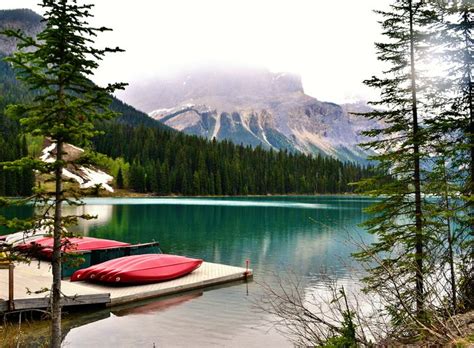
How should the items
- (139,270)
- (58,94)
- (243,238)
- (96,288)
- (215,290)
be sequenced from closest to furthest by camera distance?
(58,94) < (96,288) < (139,270) < (215,290) < (243,238)

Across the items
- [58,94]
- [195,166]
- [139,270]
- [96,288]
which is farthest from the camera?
[195,166]

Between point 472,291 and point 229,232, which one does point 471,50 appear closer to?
point 472,291

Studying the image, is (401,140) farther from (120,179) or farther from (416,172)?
(120,179)

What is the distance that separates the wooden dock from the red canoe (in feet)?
1.22

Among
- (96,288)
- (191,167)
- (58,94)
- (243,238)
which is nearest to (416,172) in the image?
(58,94)

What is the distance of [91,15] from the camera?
9.78 metres

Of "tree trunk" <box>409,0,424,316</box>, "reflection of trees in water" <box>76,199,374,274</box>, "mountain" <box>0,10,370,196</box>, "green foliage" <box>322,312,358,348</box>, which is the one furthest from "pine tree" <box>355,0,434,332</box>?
"mountain" <box>0,10,370,196</box>

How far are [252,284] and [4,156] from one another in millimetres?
112832

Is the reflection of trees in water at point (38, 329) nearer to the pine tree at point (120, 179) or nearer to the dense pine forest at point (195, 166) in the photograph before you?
the dense pine forest at point (195, 166)

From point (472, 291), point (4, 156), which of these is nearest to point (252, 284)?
point (472, 291)

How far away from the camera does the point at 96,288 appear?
21719mm

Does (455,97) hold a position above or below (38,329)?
above

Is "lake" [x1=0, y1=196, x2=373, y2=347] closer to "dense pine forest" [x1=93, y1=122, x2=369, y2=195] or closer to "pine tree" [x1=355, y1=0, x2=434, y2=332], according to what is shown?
"pine tree" [x1=355, y1=0, x2=434, y2=332]

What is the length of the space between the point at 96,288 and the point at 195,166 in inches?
5258
